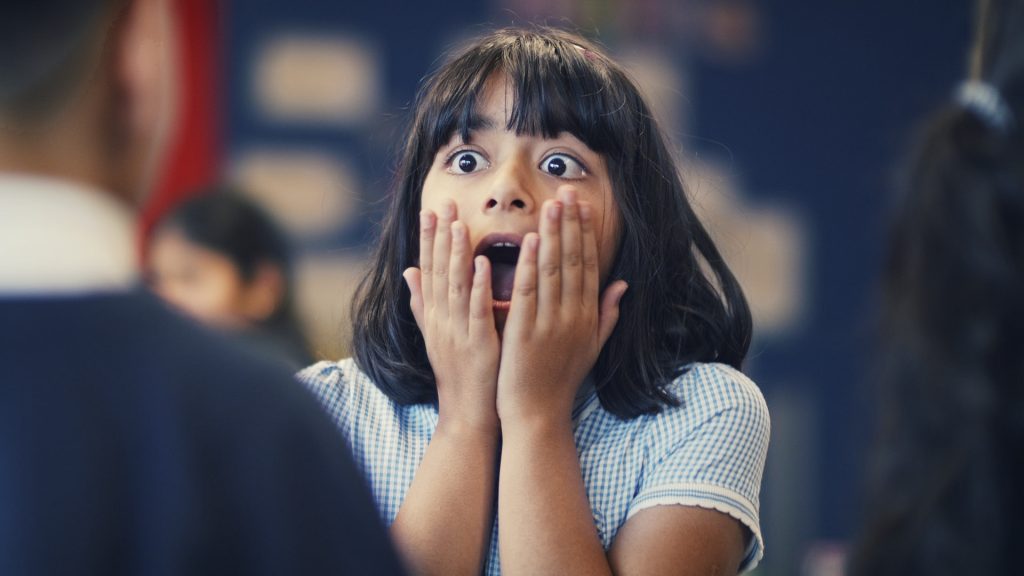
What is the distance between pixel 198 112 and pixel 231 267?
1090mm

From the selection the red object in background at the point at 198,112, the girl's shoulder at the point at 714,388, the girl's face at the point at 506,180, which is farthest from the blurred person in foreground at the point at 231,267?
the girl's shoulder at the point at 714,388

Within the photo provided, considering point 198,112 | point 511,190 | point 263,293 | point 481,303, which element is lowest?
point 263,293

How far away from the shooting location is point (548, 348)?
1114 mm

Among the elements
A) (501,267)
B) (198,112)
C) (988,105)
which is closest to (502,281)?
(501,267)

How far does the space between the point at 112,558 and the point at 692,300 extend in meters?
0.76

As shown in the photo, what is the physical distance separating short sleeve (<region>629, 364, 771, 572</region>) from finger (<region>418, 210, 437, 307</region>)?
27cm

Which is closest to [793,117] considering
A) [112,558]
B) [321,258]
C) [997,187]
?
[321,258]

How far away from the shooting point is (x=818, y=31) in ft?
13.7

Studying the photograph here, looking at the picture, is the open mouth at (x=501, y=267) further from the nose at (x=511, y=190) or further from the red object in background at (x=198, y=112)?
the red object in background at (x=198, y=112)

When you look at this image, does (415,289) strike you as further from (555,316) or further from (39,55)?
(39,55)

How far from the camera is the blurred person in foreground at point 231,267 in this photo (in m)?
2.61

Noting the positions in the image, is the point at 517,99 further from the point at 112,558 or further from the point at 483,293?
the point at 112,558

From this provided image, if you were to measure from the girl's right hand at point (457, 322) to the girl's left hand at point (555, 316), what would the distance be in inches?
0.8

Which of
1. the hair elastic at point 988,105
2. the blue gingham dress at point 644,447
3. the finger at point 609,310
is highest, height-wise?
the hair elastic at point 988,105
